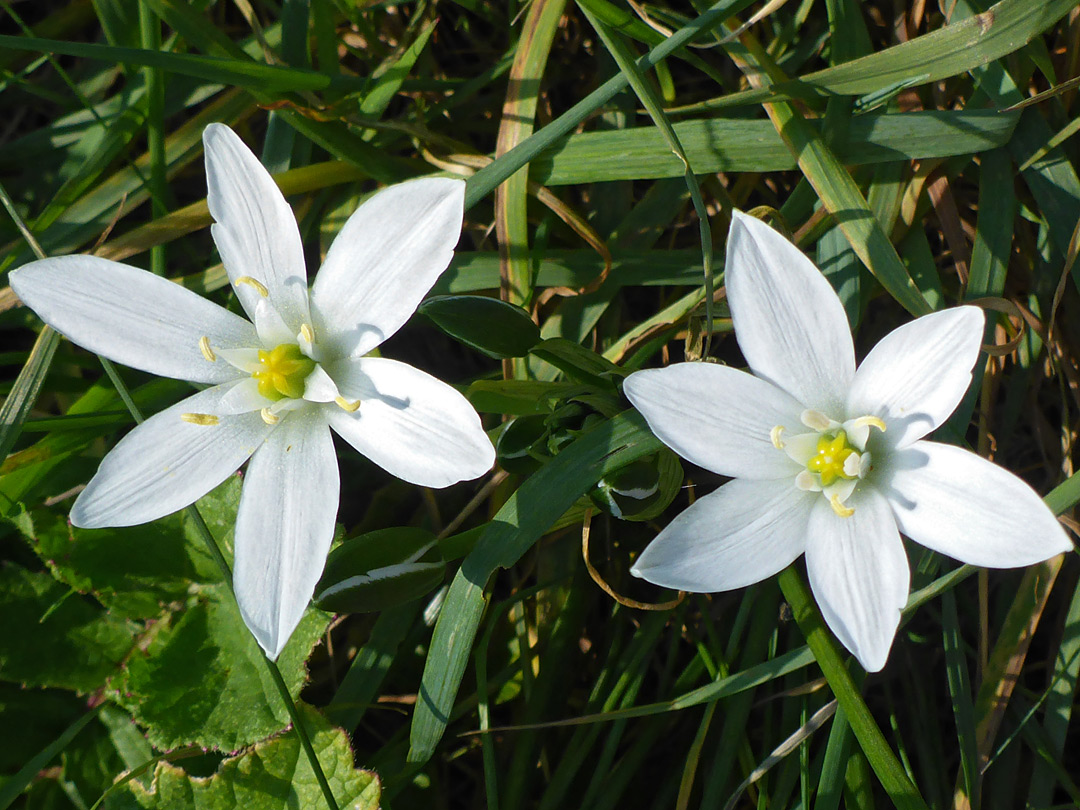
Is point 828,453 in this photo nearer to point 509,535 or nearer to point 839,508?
point 839,508

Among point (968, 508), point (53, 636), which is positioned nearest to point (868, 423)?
point (968, 508)

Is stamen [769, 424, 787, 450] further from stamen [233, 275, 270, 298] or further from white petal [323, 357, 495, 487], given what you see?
stamen [233, 275, 270, 298]

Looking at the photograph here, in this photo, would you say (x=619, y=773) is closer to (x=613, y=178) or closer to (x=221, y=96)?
(x=613, y=178)

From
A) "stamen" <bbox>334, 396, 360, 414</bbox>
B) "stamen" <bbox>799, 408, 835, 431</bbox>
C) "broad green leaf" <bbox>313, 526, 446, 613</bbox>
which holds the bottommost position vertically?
"broad green leaf" <bbox>313, 526, 446, 613</bbox>

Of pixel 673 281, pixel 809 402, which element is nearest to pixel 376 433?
pixel 809 402

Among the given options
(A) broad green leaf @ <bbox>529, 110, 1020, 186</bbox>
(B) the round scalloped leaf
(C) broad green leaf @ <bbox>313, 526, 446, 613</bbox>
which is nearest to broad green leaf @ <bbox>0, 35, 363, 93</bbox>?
(A) broad green leaf @ <bbox>529, 110, 1020, 186</bbox>

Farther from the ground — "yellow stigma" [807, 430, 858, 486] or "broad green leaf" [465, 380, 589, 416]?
"yellow stigma" [807, 430, 858, 486]
